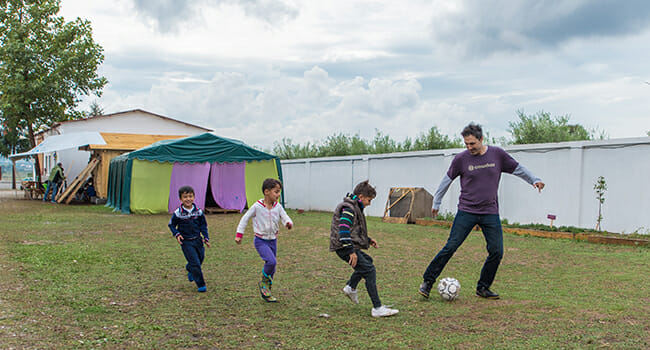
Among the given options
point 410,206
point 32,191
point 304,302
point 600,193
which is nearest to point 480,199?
point 304,302

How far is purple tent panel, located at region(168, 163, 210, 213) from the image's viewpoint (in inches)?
817

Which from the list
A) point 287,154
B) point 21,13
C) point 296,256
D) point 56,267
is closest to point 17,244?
point 56,267

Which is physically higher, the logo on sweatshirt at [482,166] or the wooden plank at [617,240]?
the logo on sweatshirt at [482,166]

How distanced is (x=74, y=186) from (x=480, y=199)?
24046mm

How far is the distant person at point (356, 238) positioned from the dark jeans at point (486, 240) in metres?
0.96

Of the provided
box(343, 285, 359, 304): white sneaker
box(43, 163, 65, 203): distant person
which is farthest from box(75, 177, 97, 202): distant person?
box(343, 285, 359, 304): white sneaker

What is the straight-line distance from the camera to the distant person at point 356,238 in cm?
518


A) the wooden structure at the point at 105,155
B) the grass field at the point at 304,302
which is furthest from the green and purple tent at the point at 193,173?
the grass field at the point at 304,302

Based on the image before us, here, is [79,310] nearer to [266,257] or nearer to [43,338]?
[43,338]

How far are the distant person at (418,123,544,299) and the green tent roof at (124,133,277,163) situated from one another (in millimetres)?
15964

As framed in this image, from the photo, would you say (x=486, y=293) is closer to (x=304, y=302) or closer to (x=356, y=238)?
(x=356, y=238)

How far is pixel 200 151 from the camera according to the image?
2092cm

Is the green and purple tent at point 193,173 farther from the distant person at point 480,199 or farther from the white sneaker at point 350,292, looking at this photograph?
the distant person at point 480,199

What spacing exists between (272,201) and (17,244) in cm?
693
